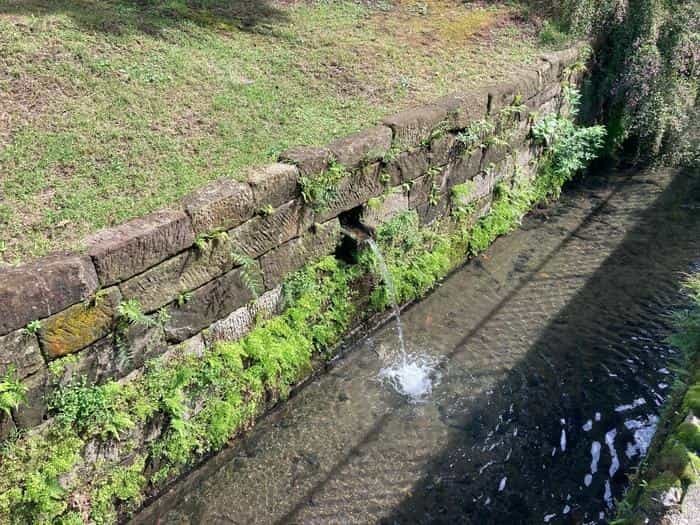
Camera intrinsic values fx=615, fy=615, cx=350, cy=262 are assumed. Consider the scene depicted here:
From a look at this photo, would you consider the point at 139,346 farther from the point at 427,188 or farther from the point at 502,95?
the point at 502,95

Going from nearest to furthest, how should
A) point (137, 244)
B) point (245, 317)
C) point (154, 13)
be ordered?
1. point (137, 244)
2. point (245, 317)
3. point (154, 13)

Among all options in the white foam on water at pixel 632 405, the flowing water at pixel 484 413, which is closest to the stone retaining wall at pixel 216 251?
the flowing water at pixel 484 413

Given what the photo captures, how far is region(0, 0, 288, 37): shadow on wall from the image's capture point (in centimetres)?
727

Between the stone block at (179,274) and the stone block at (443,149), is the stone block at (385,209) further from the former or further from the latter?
the stone block at (179,274)

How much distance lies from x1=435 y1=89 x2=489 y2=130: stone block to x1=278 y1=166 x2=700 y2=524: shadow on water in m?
1.95

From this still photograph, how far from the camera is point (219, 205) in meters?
4.61

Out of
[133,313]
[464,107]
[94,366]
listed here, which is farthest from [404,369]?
[464,107]

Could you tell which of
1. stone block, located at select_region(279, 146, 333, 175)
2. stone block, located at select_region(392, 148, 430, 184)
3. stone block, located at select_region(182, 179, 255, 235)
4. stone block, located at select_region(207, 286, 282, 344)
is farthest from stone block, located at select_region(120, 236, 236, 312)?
stone block, located at select_region(392, 148, 430, 184)

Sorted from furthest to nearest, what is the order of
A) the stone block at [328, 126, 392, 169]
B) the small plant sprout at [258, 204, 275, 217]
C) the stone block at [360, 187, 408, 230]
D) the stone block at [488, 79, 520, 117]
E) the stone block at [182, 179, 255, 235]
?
the stone block at [488, 79, 520, 117]
the stone block at [360, 187, 408, 230]
the stone block at [328, 126, 392, 169]
the small plant sprout at [258, 204, 275, 217]
the stone block at [182, 179, 255, 235]

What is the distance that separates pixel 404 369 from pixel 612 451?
1.91 metres

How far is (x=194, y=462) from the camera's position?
4891 millimetres

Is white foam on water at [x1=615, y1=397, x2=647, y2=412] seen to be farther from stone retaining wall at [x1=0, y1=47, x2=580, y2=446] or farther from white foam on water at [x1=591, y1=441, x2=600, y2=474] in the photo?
stone retaining wall at [x1=0, y1=47, x2=580, y2=446]

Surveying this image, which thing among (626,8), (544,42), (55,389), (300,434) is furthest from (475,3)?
(55,389)

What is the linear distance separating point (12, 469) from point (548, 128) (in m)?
7.32
